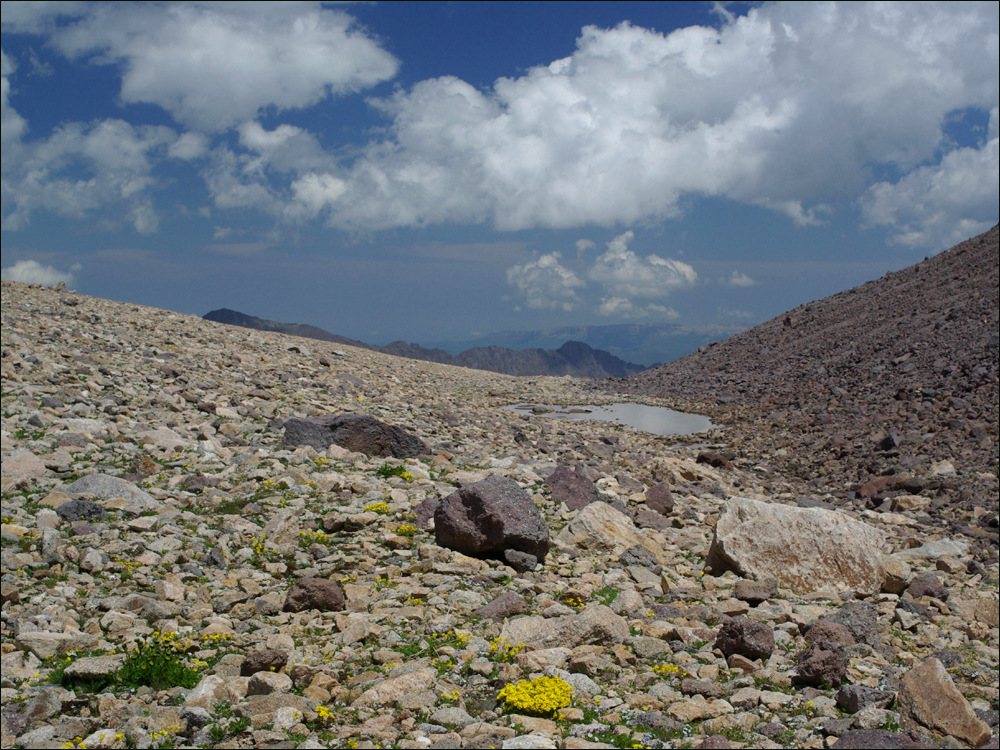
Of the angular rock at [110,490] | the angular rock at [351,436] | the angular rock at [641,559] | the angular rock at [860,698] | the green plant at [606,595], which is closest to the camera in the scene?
the angular rock at [860,698]

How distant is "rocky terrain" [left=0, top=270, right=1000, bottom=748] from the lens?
575cm

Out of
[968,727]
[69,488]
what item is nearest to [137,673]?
[69,488]

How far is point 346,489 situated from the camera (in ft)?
36.6

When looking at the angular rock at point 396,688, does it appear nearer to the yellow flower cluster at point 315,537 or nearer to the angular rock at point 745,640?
the angular rock at point 745,640

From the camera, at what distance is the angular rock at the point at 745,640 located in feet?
22.5

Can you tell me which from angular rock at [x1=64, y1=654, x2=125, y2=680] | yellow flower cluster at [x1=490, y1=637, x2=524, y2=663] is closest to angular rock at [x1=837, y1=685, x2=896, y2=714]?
yellow flower cluster at [x1=490, y1=637, x2=524, y2=663]

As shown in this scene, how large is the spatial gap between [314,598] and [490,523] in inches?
98.0

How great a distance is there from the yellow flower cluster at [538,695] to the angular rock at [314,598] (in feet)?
8.33

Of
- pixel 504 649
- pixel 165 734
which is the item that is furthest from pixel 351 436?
pixel 165 734

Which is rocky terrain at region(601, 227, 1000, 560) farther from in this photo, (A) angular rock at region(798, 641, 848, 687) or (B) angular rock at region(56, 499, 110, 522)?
(B) angular rock at region(56, 499, 110, 522)

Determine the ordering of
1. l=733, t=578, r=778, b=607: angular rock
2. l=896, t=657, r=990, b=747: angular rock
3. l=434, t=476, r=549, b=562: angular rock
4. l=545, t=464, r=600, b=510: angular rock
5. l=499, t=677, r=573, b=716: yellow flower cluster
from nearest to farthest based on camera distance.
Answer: l=499, t=677, r=573, b=716: yellow flower cluster < l=896, t=657, r=990, b=747: angular rock < l=733, t=578, r=778, b=607: angular rock < l=434, t=476, r=549, b=562: angular rock < l=545, t=464, r=600, b=510: angular rock

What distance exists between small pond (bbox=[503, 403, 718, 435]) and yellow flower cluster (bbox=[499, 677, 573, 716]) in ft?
72.2

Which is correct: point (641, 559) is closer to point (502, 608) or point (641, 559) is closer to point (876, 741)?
point (502, 608)

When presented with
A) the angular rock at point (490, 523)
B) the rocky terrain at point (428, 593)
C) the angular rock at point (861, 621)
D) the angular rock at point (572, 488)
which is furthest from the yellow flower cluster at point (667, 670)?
the angular rock at point (572, 488)
